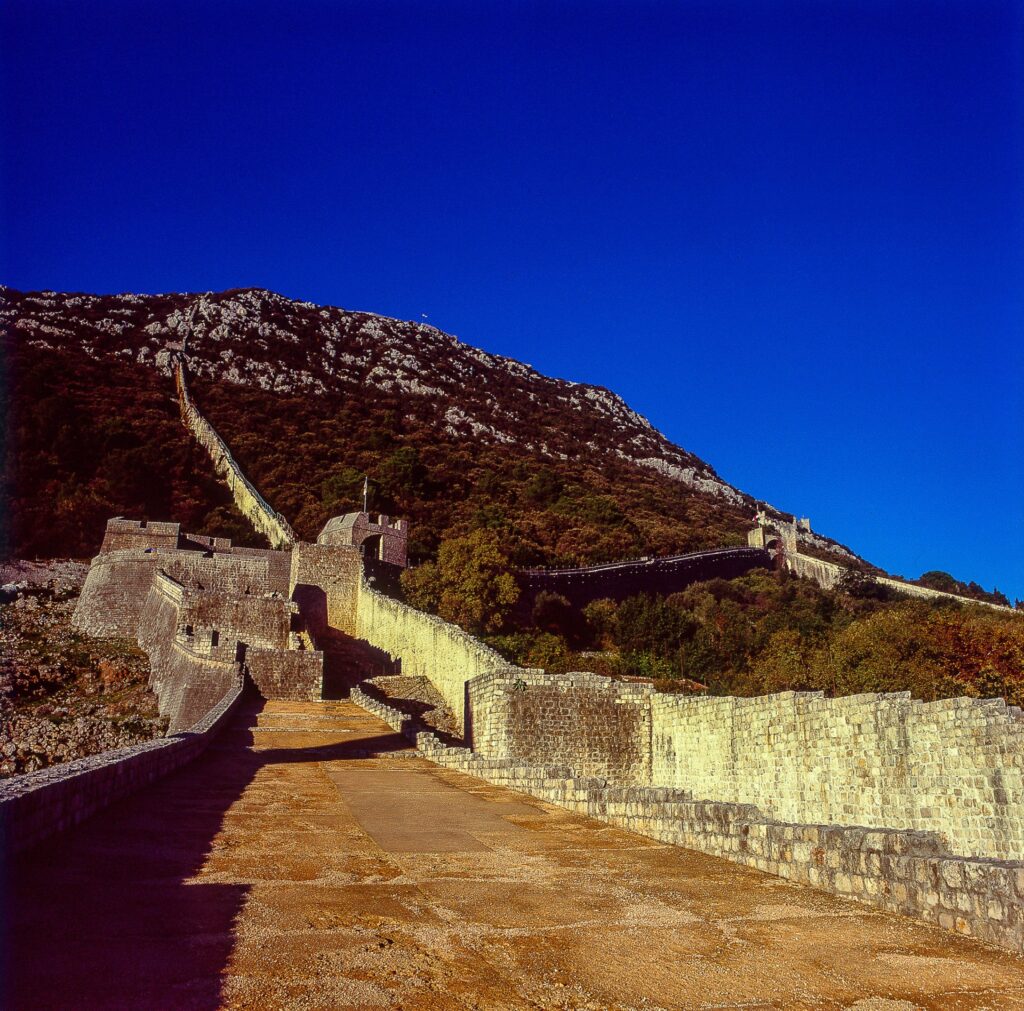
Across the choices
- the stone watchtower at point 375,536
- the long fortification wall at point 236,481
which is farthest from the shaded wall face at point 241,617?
the long fortification wall at point 236,481

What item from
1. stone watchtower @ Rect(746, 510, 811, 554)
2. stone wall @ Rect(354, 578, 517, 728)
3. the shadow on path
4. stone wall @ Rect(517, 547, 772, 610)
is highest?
stone watchtower @ Rect(746, 510, 811, 554)

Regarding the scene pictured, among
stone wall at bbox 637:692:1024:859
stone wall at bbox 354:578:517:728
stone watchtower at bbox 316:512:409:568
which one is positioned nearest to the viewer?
stone wall at bbox 637:692:1024:859

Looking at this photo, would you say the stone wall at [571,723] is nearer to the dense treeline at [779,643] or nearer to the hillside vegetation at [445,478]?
the dense treeline at [779,643]

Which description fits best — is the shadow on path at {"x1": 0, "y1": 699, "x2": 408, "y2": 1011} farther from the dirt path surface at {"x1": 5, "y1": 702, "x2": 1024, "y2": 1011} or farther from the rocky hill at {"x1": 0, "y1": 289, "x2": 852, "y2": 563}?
the rocky hill at {"x1": 0, "y1": 289, "x2": 852, "y2": 563}

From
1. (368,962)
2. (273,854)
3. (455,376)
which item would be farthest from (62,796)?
(455,376)

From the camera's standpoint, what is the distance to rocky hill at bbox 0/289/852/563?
56.2 meters

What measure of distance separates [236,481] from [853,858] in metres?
59.6

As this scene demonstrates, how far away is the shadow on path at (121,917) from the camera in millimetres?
3432

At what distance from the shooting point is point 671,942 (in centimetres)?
429

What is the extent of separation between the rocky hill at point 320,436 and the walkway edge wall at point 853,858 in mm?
40739

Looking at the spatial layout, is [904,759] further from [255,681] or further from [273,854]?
[255,681]

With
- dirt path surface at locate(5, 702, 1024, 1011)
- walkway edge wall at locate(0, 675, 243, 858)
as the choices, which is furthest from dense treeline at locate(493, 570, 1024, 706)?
dirt path surface at locate(5, 702, 1024, 1011)

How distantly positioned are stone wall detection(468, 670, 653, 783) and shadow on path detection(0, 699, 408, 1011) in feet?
29.5

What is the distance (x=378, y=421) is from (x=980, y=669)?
6189 centimetres
